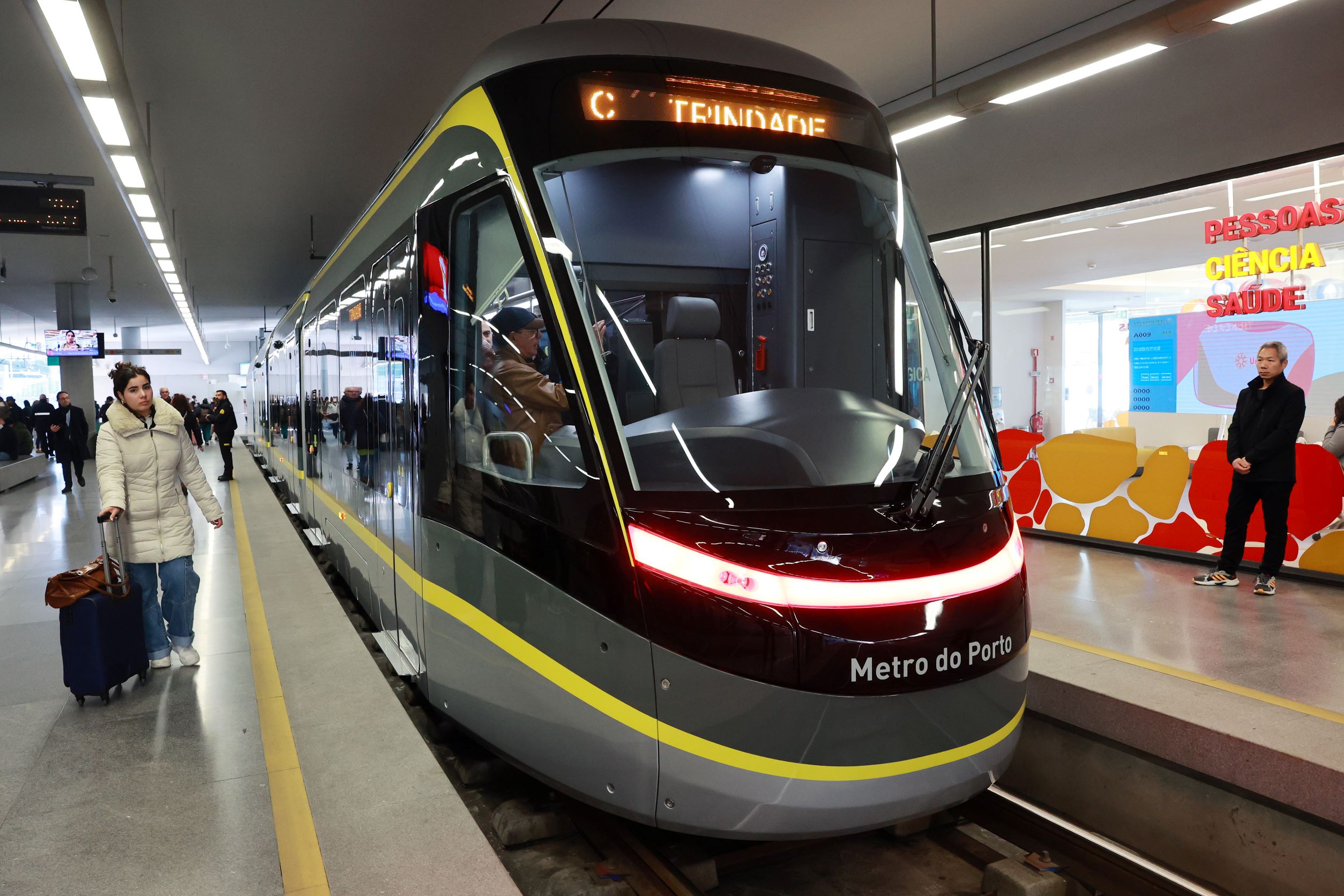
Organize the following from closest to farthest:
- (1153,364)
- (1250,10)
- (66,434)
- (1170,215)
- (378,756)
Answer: (378,756) → (1250,10) → (1170,215) → (1153,364) → (66,434)

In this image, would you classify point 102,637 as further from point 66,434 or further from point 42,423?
point 42,423

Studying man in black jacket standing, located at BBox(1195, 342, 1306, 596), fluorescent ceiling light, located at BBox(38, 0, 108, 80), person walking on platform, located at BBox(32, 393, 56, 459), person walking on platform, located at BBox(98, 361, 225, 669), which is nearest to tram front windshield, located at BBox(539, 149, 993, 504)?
person walking on platform, located at BBox(98, 361, 225, 669)

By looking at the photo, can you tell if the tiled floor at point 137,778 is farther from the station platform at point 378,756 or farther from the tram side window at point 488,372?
the tram side window at point 488,372

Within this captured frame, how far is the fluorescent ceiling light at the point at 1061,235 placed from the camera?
8391 millimetres

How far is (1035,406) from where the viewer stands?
9320mm

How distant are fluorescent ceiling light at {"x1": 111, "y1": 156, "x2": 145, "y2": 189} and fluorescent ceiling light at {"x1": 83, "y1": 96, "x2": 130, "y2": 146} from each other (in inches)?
21.1

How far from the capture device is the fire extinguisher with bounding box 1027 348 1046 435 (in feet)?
30.2

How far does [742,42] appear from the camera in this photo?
3670 mm

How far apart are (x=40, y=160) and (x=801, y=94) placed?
1196 cm

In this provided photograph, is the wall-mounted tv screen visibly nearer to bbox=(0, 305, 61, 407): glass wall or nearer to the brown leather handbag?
bbox=(0, 305, 61, 407): glass wall

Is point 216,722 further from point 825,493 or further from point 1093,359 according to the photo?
point 1093,359

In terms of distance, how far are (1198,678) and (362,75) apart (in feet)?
27.8

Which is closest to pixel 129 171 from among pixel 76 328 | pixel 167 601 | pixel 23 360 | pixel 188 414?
pixel 167 601

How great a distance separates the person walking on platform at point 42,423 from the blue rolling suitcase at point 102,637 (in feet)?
76.4
